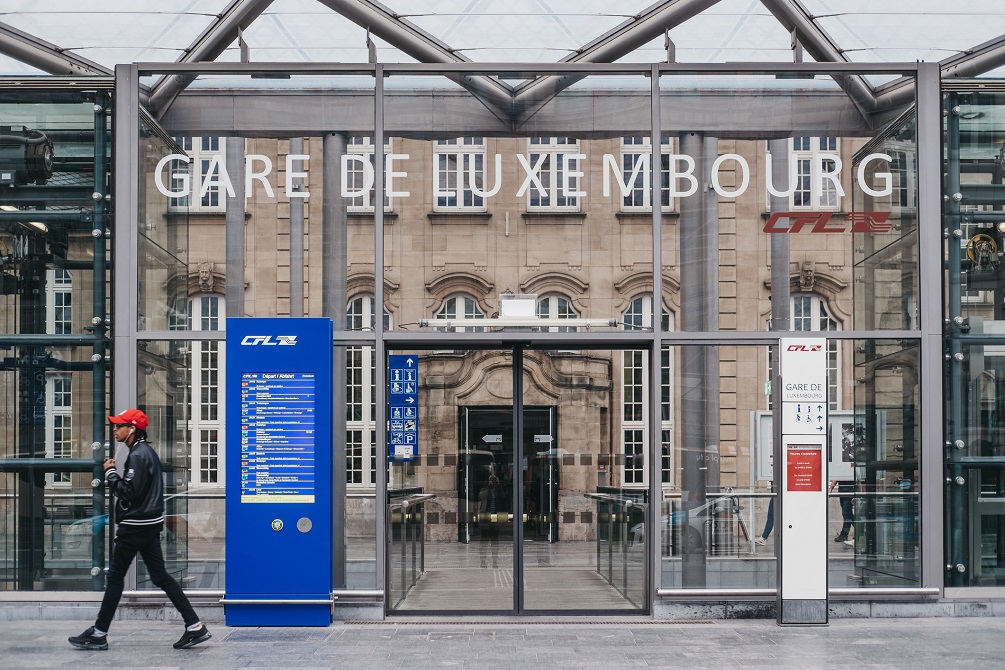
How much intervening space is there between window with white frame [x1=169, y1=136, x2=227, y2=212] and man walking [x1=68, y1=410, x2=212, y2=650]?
109 inches

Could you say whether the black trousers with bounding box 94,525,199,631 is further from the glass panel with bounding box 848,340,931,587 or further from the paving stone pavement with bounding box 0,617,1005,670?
the glass panel with bounding box 848,340,931,587

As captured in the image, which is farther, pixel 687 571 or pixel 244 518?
pixel 687 571

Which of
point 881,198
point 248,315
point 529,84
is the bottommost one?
point 248,315

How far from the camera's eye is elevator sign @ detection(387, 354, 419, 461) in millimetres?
11148

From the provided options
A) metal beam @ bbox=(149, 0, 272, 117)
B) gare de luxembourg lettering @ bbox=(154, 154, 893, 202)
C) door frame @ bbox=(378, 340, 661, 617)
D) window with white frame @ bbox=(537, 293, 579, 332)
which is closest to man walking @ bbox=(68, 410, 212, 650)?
door frame @ bbox=(378, 340, 661, 617)

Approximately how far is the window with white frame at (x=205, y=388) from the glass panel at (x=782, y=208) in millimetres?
4532

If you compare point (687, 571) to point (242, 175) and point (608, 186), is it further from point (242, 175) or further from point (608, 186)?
point (242, 175)

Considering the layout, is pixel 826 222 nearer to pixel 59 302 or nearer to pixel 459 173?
pixel 459 173

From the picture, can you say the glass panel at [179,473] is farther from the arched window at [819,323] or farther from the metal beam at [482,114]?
the arched window at [819,323]

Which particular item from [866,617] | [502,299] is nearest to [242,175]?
[502,299]

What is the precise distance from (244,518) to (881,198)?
6975 mm

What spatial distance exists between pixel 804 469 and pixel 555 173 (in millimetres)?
3749

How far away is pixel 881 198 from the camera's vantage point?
11.4 m

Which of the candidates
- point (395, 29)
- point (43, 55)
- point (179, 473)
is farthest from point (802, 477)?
point (43, 55)
